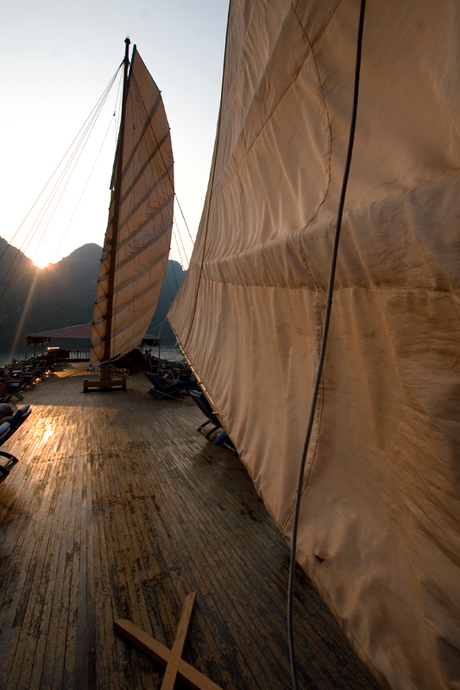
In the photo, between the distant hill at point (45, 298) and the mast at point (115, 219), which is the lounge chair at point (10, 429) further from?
the distant hill at point (45, 298)

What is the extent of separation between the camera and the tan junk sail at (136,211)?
931cm

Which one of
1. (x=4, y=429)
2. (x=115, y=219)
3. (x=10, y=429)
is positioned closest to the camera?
(x=4, y=429)

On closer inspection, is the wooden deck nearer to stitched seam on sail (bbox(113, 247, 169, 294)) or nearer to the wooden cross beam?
the wooden cross beam

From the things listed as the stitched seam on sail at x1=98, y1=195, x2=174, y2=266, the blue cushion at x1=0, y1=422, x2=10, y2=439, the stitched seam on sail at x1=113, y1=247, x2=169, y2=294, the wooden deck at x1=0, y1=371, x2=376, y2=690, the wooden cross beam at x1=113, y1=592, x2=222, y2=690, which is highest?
the stitched seam on sail at x1=98, y1=195, x2=174, y2=266

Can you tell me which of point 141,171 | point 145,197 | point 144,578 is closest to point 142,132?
point 141,171

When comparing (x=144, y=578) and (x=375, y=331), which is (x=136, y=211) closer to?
(x=144, y=578)

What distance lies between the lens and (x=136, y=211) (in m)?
9.57

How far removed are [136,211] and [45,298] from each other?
91059 mm

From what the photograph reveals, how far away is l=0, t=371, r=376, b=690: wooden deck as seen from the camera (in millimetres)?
1784

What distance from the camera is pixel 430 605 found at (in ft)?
1.80

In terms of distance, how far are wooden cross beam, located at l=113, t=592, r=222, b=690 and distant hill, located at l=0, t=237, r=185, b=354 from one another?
7327 centimetres

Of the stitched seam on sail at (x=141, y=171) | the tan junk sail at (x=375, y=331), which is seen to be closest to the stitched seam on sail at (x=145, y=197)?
the stitched seam on sail at (x=141, y=171)

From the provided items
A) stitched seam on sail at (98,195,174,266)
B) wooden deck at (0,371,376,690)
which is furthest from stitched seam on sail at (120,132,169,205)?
wooden deck at (0,371,376,690)

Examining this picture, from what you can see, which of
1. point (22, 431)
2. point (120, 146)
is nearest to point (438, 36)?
point (22, 431)
